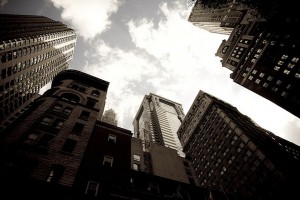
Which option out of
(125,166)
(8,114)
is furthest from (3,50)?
(125,166)

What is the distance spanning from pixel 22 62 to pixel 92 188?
58.2 meters

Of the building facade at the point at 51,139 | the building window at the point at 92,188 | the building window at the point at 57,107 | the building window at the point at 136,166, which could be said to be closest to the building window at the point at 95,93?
the building facade at the point at 51,139

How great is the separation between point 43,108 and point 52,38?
2610 inches

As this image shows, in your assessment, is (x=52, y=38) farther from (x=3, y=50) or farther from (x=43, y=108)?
(x=43, y=108)

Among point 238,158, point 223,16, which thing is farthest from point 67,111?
point 223,16

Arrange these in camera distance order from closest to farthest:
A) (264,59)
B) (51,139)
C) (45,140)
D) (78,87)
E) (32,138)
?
(32,138) < (45,140) < (51,139) < (78,87) < (264,59)

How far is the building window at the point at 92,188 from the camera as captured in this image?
863 inches

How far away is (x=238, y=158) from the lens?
64.3 m

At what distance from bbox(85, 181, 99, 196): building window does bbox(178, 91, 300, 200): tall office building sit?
966 inches

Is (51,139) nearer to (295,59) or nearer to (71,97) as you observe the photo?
(71,97)

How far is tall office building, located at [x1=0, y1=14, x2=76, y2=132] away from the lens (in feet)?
198

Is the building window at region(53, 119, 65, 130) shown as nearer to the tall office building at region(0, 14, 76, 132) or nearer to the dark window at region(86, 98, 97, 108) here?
the dark window at region(86, 98, 97, 108)

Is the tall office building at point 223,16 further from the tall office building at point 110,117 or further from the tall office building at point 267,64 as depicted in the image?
the tall office building at point 110,117

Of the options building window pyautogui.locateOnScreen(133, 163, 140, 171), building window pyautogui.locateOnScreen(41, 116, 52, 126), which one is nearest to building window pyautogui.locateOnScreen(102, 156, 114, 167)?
building window pyautogui.locateOnScreen(41, 116, 52, 126)
